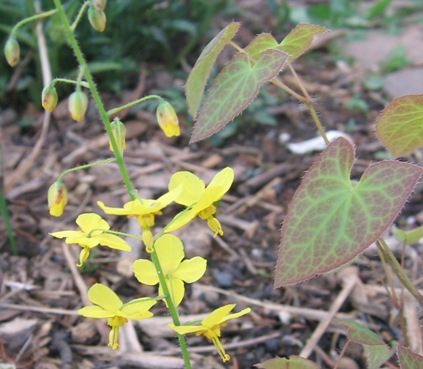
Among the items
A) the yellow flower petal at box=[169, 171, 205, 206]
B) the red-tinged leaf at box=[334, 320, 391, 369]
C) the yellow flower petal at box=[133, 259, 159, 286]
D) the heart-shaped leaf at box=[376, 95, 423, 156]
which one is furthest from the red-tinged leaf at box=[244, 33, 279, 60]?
the red-tinged leaf at box=[334, 320, 391, 369]

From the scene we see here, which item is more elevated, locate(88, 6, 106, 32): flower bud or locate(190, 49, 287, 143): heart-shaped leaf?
locate(88, 6, 106, 32): flower bud

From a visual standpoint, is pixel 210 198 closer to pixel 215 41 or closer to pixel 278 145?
pixel 215 41

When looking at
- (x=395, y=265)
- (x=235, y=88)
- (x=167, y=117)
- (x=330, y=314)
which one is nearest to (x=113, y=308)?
(x=167, y=117)

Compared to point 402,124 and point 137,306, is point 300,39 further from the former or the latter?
point 137,306

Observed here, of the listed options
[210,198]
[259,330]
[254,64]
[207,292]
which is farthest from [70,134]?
[210,198]

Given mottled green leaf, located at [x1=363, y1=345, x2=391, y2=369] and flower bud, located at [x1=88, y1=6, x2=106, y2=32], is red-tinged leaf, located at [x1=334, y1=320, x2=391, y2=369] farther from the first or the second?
flower bud, located at [x1=88, y1=6, x2=106, y2=32]

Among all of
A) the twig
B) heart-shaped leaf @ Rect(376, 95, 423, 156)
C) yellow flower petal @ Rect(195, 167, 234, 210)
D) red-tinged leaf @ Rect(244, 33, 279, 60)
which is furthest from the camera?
the twig

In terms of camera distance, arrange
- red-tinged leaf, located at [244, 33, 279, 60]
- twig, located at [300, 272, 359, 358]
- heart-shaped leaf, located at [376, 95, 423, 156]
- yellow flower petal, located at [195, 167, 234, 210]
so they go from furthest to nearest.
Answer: twig, located at [300, 272, 359, 358]
red-tinged leaf, located at [244, 33, 279, 60]
heart-shaped leaf, located at [376, 95, 423, 156]
yellow flower petal, located at [195, 167, 234, 210]

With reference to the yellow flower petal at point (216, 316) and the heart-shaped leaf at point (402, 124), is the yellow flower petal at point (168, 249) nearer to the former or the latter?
the yellow flower petal at point (216, 316)
